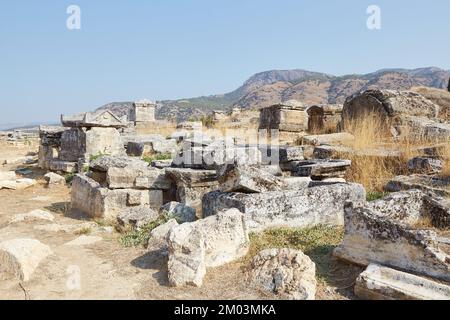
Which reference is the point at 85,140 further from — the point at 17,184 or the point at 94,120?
the point at 17,184

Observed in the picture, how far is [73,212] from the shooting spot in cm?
590

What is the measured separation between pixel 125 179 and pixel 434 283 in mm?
4371

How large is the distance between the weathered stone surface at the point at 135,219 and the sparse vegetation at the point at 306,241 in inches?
58.4

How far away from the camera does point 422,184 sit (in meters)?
5.29

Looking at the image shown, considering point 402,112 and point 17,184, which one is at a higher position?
point 402,112

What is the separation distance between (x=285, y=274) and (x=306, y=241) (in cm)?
99

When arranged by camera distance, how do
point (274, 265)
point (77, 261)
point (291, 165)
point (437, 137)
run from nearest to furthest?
point (274, 265), point (77, 261), point (291, 165), point (437, 137)

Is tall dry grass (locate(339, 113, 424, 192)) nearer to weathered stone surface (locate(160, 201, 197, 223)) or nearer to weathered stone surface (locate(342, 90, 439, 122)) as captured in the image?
weathered stone surface (locate(342, 90, 439, 122))

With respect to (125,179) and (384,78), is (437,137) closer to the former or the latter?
(125,179)

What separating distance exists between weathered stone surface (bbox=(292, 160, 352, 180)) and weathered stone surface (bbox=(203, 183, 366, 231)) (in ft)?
3.88

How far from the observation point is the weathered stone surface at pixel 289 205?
4.05m

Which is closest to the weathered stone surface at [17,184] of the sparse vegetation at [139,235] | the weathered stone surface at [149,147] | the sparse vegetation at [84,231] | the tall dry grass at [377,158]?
the weathered stone surface at [149,147]

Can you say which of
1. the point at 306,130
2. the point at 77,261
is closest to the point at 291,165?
the point at 77,261

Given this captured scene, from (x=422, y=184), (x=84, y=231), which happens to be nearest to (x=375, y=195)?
(x=422, y=184)
